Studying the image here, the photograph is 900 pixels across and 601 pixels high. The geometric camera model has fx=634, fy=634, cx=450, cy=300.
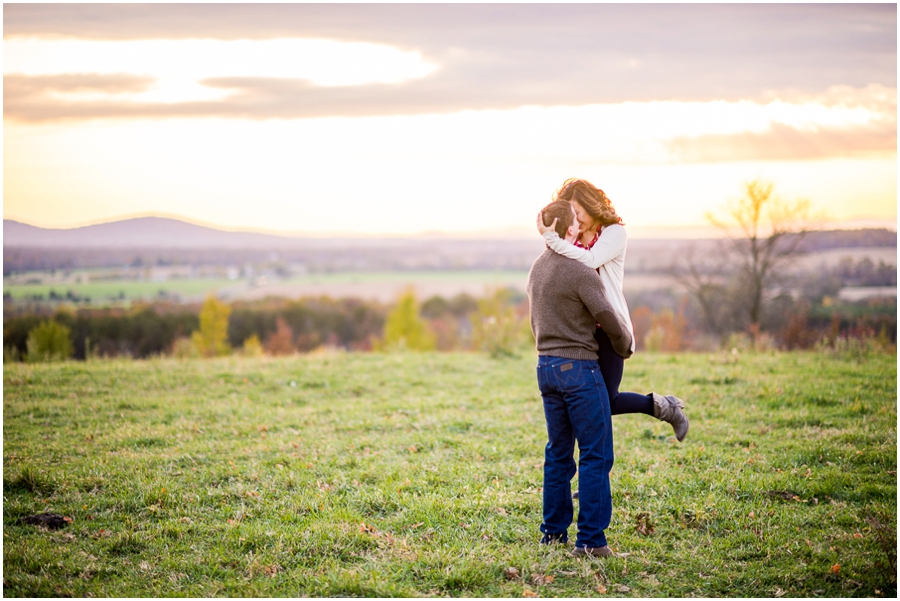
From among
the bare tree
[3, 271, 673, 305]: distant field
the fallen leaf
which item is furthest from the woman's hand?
[3, 271, 673, 305]: distant field

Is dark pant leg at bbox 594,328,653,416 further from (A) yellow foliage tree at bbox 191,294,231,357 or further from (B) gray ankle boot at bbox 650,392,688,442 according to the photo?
(A) yellow foliage tree at bbox 191,294,231,357

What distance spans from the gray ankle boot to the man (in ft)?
2.32

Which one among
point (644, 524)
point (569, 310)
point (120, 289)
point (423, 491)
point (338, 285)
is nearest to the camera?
point (569, 310)

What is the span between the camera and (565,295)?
4.26 m

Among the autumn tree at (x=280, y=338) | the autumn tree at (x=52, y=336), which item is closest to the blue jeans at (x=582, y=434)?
the autumn tree at (x=52, y=336)

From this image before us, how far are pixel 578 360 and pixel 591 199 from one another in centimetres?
115

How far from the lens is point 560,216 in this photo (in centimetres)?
430

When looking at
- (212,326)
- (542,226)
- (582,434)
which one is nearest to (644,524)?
(582,434)

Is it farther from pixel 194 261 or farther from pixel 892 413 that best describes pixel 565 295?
pixel 194 261

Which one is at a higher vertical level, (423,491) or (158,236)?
(158,236)

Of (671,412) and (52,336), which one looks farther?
(52,336)

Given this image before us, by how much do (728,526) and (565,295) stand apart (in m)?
2.38

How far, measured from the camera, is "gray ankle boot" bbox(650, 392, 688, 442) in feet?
16.1

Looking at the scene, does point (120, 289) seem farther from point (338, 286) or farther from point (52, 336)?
point (338, 286)
